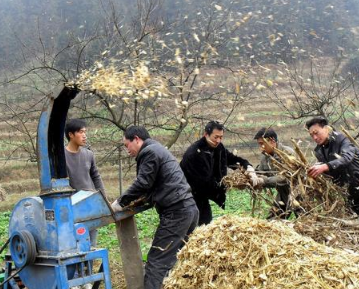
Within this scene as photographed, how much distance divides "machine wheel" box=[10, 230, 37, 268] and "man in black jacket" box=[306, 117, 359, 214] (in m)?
2.88

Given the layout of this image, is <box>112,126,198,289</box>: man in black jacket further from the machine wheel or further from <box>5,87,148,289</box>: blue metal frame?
the machine wheel

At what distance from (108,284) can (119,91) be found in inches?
58.9

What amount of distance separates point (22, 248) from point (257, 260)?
5.74 feet

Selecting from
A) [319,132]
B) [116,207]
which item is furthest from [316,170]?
[116,207]

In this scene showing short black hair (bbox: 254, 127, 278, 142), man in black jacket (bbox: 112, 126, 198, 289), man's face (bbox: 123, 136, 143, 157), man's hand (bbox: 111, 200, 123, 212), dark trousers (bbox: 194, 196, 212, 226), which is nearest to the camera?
man's hand (bbox: 111, 200, 123, 212)

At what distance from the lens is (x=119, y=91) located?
4.09 m

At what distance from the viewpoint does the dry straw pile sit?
3078 mm

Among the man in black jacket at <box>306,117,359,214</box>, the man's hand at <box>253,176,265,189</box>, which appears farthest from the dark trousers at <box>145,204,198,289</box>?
the man in black jacket at <box>306,117,359,214</box>

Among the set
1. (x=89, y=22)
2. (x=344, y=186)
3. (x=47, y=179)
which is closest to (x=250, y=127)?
(x=89, y=22)

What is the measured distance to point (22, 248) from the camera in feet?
12.6

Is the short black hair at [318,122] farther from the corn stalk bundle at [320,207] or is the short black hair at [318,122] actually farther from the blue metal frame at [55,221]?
the blue metal frame at [55,221]

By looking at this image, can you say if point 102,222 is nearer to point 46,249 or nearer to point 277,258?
point 46,249

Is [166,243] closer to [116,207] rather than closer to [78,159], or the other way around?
[116,207]

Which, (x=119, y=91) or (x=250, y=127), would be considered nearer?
(x=119, y=91)
